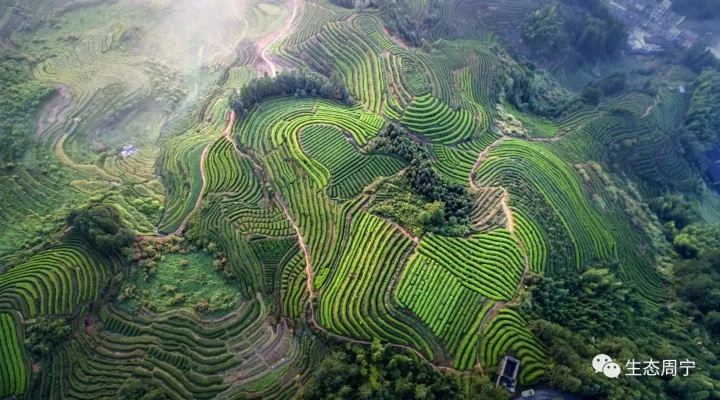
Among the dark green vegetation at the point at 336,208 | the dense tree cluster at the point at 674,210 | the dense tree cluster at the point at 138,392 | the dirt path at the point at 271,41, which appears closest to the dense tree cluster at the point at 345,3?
the dark green vegetation at the point at 336,208

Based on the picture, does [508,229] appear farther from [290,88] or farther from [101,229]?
[101,229]

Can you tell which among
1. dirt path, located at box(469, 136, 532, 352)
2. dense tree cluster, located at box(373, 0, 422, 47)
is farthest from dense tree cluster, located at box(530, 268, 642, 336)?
dense tree cluster, located at box(373, 0, 422, 47)

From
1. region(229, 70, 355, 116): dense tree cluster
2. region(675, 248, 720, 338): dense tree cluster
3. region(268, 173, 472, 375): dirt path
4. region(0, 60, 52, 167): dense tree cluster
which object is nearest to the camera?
region(268, 173, 472, 375): dirt path

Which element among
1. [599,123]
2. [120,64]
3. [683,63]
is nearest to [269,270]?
[120,64]

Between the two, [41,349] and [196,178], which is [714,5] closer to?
[196,178]

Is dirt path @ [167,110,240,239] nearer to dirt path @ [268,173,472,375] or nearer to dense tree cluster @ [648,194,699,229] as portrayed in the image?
dirt path @ [268,173,472,375]
